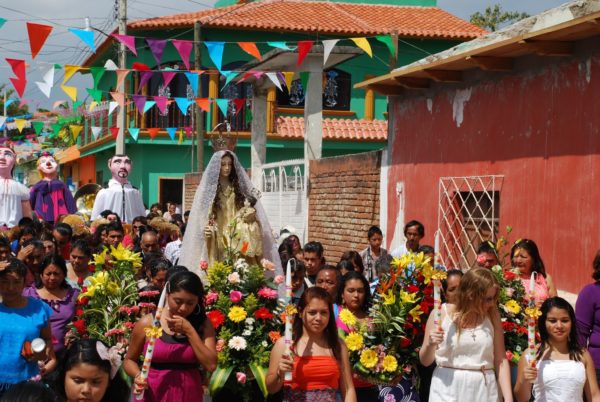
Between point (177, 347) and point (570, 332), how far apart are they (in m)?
2.38

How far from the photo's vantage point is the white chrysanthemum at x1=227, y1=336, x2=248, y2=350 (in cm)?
609

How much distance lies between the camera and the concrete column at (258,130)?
20.2 meters

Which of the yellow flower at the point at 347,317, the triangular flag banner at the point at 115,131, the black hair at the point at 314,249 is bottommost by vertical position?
the yellow flower at the point at 347,317

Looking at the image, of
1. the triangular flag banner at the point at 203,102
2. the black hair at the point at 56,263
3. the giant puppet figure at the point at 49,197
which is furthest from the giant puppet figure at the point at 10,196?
the black hair at the point at 56,263

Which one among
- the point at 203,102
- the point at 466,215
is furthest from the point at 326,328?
the point at 203,102

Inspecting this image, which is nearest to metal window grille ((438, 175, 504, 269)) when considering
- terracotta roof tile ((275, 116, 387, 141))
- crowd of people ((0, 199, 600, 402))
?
crowd of people ((0, 199, 600, 402))

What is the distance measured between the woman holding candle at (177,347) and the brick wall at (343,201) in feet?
32.0

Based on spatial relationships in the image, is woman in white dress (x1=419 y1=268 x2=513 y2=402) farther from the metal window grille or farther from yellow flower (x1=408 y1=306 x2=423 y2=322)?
the metal window grille

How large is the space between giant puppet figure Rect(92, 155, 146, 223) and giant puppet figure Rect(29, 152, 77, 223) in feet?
1.93

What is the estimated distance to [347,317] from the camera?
5953 millimetres

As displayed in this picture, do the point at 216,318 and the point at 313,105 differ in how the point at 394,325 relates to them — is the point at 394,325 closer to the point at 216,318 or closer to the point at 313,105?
the point at 216,318

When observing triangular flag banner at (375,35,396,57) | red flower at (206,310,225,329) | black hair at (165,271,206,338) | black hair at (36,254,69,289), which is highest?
triangular flag banner at (375,35,396,57)

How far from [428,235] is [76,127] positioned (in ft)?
40.8

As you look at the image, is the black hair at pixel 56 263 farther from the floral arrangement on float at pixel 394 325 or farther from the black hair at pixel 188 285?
the floral arrangement on float at pixel 394 325
